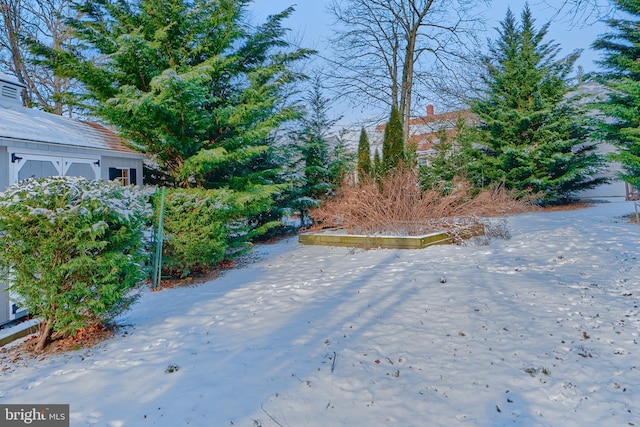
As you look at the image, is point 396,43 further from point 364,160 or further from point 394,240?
point 394,240

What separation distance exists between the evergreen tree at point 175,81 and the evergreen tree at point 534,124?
9614 mm

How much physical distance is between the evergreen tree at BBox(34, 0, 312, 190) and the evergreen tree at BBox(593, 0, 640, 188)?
8.70 metres

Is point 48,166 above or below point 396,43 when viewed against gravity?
below

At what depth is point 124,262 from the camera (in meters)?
3.60

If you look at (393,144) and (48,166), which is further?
(393,144)

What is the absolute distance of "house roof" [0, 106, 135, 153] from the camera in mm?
5680

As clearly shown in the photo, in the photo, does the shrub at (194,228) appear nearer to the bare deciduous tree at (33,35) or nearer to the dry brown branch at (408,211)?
the dry brown branch at (408,211)

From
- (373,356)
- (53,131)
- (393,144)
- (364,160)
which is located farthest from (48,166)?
(393,144)

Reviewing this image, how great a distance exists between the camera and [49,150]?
6172 millimetres

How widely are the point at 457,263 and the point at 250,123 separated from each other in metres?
5.05

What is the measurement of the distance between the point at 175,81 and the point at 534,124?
13.3 metres

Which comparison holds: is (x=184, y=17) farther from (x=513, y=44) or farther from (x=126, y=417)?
(x=513, y=44)

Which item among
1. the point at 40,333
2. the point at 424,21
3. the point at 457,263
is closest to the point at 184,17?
the point at 40,333

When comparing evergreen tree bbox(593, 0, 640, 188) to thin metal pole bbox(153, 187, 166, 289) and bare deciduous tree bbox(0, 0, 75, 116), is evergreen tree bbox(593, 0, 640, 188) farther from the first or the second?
bare deciduous tree bbox(0, 0, 75, 116)
